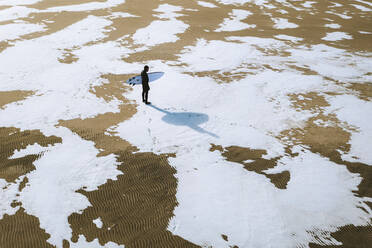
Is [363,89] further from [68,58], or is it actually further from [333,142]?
[68,58]

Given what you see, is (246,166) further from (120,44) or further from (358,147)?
(120,44)

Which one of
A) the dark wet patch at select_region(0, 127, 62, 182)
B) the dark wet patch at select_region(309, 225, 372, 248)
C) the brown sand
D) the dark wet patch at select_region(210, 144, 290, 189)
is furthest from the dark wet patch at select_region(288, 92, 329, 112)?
the dark wet patch at select_region(0, 127, 62, 182)

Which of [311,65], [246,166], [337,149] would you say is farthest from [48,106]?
[311,65]

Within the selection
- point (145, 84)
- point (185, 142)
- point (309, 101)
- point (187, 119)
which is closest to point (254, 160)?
point (185, 142)

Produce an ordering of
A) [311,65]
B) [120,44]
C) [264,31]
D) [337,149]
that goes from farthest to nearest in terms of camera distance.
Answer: [264,31], [120,44], [311,65], [337,149]

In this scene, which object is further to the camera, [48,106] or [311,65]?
[311,65]
